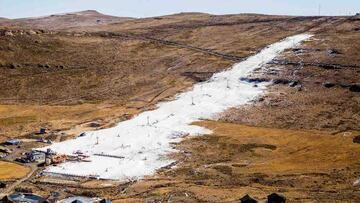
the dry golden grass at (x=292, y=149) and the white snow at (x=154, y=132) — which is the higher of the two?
the white snow at (x=154, y=132)

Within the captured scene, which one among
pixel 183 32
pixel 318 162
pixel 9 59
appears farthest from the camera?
pixel 183 32

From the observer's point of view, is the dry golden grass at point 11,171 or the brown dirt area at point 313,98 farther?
the brown dirt area at point 313,98

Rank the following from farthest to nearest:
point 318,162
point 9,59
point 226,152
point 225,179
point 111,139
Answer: point 9,59 → point 111,139 → point 226,152 → point 318,162 → point 225,179

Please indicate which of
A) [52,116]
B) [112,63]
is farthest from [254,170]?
[112,63]

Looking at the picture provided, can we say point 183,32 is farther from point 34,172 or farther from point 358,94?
point 34,172

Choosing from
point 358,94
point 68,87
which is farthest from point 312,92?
point 68,87

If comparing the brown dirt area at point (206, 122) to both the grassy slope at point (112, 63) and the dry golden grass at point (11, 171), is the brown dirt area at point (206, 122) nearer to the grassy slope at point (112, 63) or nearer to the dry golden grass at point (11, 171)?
the grassy slope at point (112, 63)

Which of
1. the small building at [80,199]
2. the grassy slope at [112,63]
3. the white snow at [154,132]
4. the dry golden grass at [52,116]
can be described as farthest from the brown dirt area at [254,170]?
the grassy slope at [112,63]
